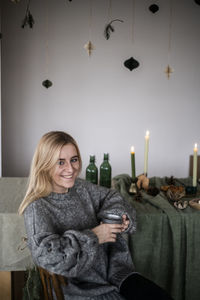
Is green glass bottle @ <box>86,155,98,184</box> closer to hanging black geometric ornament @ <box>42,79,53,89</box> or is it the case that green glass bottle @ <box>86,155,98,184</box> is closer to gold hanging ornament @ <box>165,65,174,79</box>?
hanging black geometric ornament @ <box>42,79,53,89</box>

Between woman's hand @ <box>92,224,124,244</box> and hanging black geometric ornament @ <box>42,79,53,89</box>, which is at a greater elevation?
hanging black geometric ornament @ <box>42,79,53,89</box>

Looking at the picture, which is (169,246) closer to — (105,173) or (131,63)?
(105,173)

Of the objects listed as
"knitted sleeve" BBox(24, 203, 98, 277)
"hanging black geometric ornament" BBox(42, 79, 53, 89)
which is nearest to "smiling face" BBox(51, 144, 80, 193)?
"knitted sleeve" BBox(24, 203, 98, 277)

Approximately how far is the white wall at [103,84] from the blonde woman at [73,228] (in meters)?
1.65

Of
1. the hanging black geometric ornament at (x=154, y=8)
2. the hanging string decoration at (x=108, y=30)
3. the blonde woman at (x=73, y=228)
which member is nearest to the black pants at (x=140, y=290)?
the blonde woman at (x=73, y=228)

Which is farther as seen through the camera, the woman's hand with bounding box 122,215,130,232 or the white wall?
the white wall

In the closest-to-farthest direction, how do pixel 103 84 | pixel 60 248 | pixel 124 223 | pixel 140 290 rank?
pixel 60 248 → pixel 140 290 → pixel 124 223 → pixel 103 84

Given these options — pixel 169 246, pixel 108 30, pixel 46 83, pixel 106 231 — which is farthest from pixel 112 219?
pixel 108 30

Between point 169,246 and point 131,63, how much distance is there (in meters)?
1.91

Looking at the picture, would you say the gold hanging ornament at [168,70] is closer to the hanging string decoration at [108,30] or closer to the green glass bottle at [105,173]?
the hanging string decoration at [108,30]

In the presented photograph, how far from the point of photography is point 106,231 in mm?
1156

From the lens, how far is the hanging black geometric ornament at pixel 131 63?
9.16 feet

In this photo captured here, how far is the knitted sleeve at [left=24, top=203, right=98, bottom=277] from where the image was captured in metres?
0.96

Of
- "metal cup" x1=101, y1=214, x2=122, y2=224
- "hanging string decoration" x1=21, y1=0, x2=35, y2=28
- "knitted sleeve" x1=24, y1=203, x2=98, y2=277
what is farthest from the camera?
"hanging string decoration" x1=21, y1=0, x2=35, y2=28
